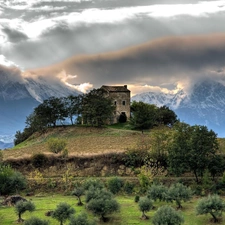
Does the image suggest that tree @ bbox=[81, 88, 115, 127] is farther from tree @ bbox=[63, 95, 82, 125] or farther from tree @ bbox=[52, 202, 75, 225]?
tree @ bbox=[52, 202, 75, 225]

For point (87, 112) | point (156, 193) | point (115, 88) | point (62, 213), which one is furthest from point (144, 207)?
point (115, 88)

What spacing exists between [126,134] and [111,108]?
1188 cm

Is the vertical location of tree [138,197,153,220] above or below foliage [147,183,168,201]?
below

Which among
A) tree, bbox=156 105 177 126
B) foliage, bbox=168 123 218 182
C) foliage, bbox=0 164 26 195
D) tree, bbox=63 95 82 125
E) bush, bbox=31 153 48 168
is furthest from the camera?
tree, bbox=156 105 177 126

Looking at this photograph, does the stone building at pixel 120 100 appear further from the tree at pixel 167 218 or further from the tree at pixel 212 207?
the tree at pixel 167 218

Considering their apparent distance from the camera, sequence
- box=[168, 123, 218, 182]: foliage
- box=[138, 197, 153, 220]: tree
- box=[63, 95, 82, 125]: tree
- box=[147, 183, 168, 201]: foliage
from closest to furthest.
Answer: box=[138, 197, 153, 220]: tree
box=[147, 183, 168, 201]: foliage
box=[168, 123, 218, 182]: foliage
box=[63, 95, 82, 125]: tree

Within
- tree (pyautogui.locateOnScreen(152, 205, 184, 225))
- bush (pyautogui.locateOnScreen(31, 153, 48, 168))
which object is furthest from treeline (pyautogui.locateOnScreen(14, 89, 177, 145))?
tree (pyautogui.locateOnScreen(152, 205, 184, 225))

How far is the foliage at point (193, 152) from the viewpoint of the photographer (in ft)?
212

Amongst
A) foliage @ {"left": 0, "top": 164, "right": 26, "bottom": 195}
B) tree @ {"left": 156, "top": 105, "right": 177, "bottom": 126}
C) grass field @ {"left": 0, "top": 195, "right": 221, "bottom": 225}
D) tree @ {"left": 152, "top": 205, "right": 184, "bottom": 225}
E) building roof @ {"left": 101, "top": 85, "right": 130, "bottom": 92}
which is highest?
building roof @ {"left": 101, "top": 85, "right": 130, "bottom": 92}

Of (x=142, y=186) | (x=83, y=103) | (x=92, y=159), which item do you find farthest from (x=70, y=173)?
(x=83, y=103)

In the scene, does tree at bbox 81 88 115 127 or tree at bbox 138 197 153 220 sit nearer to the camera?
tree at bbox 138 197 153 220

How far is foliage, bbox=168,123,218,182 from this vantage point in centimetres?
6462

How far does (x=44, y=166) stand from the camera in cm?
7656

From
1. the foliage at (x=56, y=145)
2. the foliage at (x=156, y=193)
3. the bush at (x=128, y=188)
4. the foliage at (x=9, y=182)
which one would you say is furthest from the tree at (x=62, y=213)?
the foliage at (x=56, y=145)
